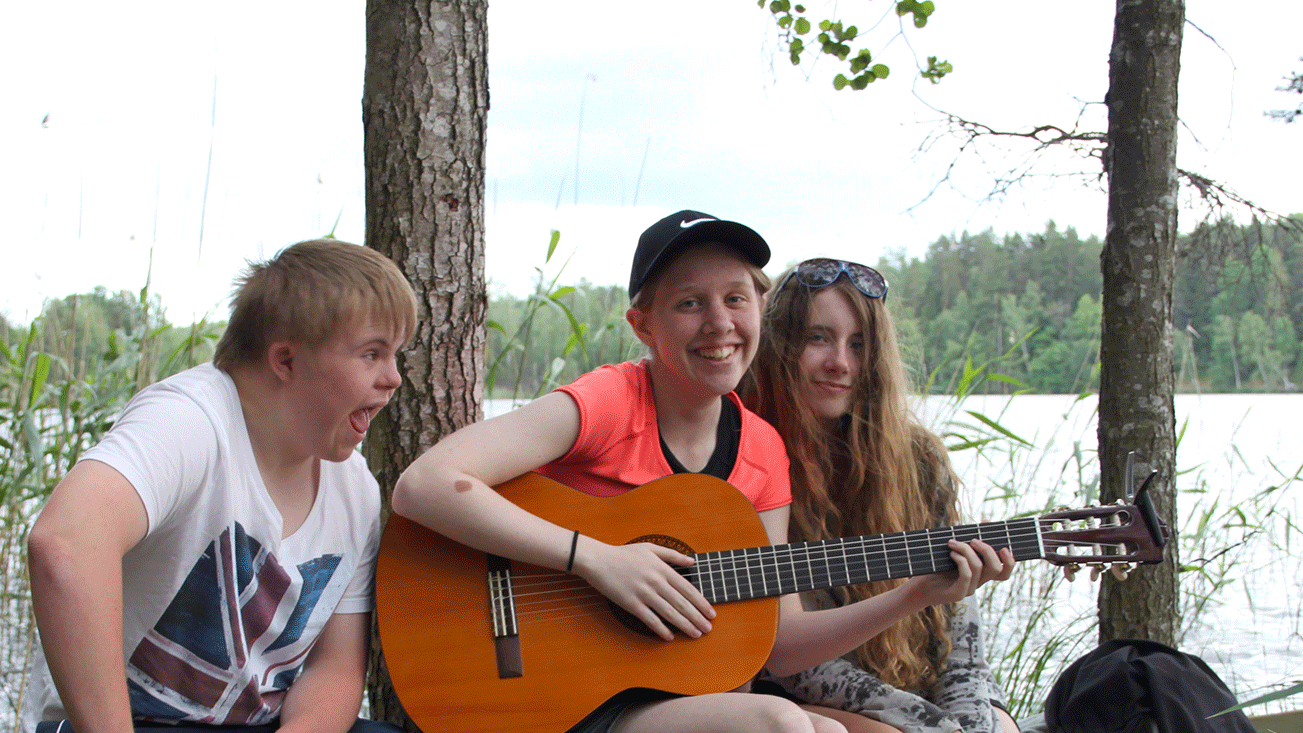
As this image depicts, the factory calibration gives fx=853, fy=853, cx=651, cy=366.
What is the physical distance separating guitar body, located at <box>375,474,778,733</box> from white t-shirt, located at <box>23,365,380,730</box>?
260 mm

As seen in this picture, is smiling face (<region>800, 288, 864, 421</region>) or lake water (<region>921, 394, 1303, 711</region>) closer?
smiling face (<region>800, 288, 864, 421</region>)

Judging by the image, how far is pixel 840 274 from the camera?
2.30 metres

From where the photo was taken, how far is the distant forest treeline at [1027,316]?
3.01 metres

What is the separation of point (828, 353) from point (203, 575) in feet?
5.07

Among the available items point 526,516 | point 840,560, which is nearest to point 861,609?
point 840,560

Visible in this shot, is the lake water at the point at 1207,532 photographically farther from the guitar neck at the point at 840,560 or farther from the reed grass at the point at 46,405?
the reed grass at the point at 46,405

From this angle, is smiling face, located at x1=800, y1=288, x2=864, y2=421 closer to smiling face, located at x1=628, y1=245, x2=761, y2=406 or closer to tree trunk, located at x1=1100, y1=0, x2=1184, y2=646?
smiling face, located at x1=628, y1=245, x2=761, y2=406

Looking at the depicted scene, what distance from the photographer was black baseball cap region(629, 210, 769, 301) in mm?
1930

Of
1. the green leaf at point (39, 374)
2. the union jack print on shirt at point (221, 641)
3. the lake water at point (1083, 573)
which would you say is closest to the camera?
the union jack print on shirt at point (221, 641)

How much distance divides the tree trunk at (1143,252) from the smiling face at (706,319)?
1.26m

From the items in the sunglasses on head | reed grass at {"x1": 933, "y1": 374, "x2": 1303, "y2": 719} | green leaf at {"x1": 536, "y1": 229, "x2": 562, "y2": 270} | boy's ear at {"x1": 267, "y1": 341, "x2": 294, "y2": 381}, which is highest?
green leaf at {"x1": 536, "y1": 229, "x2": 562, "y2": 270}

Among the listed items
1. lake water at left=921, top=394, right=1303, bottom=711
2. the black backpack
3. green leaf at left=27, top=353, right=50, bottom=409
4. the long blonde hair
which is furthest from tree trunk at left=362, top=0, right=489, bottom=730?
lake water at left=921, top=394, right=1303, bottom=711

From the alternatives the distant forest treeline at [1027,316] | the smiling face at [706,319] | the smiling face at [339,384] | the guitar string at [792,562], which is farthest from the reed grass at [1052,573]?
the smiling face at [339,384]

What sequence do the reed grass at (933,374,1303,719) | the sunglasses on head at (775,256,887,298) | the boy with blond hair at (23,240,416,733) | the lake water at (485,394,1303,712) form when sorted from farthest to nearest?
the lake water at (485,394,1303,712)
the reed grass at (933,374,1303,719)
the sunglasses on head at (775,256,887,298)
the boy with blond hair at (23,240,416,733)
